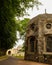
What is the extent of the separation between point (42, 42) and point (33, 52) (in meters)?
2.75

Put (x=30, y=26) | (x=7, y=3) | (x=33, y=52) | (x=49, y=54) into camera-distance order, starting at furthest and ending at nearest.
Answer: (x=30, y=26)
(x=33, y=52)
(x=49, y=54)
(x=7, y=3)

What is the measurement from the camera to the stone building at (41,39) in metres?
27.0

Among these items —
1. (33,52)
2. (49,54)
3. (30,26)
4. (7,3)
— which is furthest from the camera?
(30,26)

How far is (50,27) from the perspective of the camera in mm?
27984

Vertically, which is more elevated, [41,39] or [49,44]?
[41,39]

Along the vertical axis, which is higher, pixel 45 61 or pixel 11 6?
pixel 11 6

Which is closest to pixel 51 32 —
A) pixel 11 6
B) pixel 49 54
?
pixel 49 54

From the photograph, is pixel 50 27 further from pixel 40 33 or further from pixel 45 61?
pixel 45 61

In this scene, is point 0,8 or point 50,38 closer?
point 0,8

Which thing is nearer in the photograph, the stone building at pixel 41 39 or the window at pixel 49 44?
the stone building at pixel 41 39

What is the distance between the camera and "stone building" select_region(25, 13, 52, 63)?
2705cm

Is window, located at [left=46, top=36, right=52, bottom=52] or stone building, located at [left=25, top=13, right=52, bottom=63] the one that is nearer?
stone building, located at [left=25, top=13, right=52, bottom=63]

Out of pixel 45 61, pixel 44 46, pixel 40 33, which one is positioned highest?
pixel 40 33

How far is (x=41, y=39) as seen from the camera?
27375 millimetres
